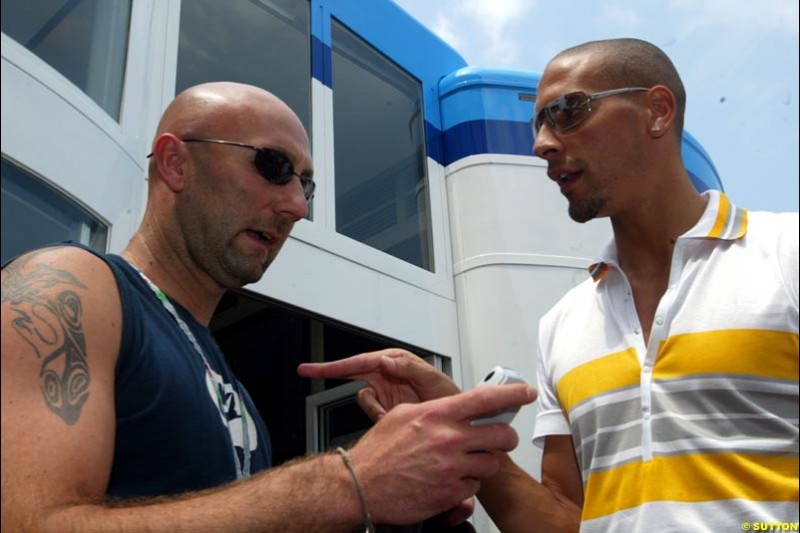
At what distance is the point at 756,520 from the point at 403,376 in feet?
2.46

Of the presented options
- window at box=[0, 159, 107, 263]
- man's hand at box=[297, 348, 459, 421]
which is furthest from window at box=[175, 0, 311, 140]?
man's hand at box=[297, 348, 459, 421]

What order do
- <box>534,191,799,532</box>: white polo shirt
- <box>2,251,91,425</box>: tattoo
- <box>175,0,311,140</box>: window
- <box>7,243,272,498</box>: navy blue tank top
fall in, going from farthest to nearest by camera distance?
1. <box>175,0,311,140</box>: window
2. <box>534,191,799,532</box>: white polo shirt
3. <box>7,243,272,498</box>: navy blue tank top
4. <box>2,251,91,425</box>: tattoo

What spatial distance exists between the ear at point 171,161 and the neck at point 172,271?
0.14 metres

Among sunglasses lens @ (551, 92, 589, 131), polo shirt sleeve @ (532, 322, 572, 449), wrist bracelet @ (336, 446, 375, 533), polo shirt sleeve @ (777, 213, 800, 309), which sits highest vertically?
sunglasses lens @ (551, 92, 589, 131)

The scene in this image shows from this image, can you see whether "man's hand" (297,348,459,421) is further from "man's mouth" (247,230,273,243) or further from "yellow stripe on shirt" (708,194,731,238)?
"yellow stripe on shirt" (708,194,731,238)

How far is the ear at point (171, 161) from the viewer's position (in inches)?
73.4

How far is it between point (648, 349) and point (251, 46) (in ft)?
13.5

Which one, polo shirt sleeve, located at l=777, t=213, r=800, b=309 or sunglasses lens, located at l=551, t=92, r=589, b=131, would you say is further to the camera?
sunglasses lens, located at l=551, t=92, r=589, b=131

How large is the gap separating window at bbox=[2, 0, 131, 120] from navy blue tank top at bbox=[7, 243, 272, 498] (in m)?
0.46

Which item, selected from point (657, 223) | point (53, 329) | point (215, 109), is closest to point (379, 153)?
point (215, 109)

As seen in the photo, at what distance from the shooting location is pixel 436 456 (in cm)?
114

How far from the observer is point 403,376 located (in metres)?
1.56

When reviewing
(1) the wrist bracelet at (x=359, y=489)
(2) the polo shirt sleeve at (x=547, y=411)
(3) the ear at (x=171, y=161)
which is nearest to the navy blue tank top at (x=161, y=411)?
(1) the wrist bracelet at (x=359, y=489)

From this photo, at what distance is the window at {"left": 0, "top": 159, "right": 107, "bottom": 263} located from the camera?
0.69 metres
